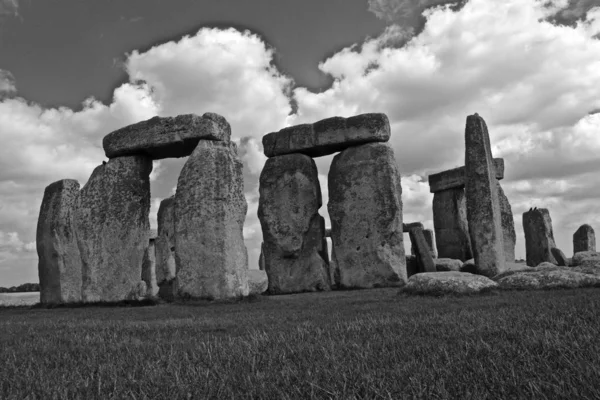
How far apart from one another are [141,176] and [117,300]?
289 centimetres

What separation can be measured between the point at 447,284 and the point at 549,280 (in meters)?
1.93

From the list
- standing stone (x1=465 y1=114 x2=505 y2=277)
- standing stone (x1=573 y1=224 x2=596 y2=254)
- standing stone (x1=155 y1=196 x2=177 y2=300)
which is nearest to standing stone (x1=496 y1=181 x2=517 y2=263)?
standing stone (x1=465 y1=114 x2=505 y2=277)

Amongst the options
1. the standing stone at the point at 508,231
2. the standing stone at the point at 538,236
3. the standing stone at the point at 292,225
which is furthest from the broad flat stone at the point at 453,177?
the standing stone at the point at 292,225

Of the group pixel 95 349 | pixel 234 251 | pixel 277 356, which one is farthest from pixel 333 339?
pixel 234 251

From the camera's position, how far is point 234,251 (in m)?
11.4

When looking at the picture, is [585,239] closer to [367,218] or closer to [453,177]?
[453,177]

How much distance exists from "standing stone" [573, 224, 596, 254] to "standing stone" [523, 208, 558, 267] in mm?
4252

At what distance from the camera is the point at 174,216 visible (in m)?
11.8

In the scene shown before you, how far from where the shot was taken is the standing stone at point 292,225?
52.3 feet

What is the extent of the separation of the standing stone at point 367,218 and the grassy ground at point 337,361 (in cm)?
966

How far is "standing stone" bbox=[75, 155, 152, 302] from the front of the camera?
12.3 m

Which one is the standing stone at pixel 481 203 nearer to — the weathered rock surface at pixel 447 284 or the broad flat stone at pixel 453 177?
the broad flat stone at pixel 453 177

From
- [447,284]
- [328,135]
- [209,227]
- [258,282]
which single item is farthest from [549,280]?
[258,282]

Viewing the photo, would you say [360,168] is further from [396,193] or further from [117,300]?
[117,300]
